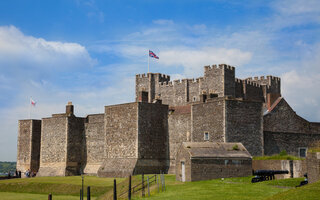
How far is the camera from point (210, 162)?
34844mm

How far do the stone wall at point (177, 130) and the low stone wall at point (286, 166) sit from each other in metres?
9.25

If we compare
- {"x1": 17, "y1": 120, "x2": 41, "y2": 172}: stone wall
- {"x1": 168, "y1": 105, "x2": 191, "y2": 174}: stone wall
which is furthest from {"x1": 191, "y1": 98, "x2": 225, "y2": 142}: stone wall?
{"x1": 17, "y1": 120, "x2": 41, "y2": 172}: stone wall

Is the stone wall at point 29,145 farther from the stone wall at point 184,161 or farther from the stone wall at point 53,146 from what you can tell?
the stone wall at point 184,161

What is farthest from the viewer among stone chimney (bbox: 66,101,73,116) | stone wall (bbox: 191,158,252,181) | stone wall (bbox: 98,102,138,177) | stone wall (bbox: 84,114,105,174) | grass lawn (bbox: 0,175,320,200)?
stone chimney (bbox: 66,101,73,116)

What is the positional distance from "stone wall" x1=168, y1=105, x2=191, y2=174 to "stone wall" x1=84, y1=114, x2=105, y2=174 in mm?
9916

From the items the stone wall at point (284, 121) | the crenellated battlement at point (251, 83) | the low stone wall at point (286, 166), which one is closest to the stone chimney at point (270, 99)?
the stone wall at point (284, 121)

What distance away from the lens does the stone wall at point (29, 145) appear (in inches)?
2371

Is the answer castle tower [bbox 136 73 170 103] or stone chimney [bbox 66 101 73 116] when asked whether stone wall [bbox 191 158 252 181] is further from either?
castle tower [bbox 136 73 170 103]

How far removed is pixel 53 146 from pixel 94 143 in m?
5.62

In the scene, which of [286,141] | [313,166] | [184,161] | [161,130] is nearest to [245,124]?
[286,141]

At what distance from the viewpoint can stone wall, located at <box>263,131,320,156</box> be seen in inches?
1625

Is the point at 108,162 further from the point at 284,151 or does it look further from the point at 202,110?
the point at 284,151

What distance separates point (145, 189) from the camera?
33.1 meters

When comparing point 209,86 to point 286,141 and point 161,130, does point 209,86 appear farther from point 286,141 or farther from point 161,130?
point 286,141
